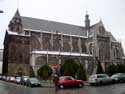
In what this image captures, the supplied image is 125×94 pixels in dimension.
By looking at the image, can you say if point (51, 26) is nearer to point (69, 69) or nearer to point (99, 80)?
point (69, 69)

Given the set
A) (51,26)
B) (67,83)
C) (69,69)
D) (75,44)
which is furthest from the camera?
(75,44)

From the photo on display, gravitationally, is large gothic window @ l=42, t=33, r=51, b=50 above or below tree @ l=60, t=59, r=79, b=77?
above

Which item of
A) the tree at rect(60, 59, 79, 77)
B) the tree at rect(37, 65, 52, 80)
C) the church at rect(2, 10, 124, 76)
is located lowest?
the tree at rect(37, 65, 52, 80)

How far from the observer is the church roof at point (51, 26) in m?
68.7

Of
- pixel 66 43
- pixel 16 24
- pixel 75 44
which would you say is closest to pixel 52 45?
pixel 66 43

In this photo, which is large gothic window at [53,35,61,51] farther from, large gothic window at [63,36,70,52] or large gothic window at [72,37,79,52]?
large gothic window at [72,37,79,52]

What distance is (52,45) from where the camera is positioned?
228 ft

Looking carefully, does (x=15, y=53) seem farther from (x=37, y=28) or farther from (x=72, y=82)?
(x=72, y=82)

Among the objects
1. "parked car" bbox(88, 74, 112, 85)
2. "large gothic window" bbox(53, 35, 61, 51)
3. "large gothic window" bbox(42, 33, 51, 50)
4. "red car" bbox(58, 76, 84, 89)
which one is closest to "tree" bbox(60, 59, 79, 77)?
"parked car" bbox(88, 74, 112, 85)

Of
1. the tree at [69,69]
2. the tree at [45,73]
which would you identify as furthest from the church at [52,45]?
the tree at [69,69]

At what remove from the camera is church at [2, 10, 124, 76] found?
61.0 metres

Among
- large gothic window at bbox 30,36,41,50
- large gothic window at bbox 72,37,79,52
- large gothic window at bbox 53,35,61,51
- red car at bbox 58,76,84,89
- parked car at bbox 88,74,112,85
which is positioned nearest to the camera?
red car at bbox 58,76,84,89

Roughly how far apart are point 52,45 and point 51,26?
724 cm

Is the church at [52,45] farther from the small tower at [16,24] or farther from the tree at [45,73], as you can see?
the tree at [45,73]
